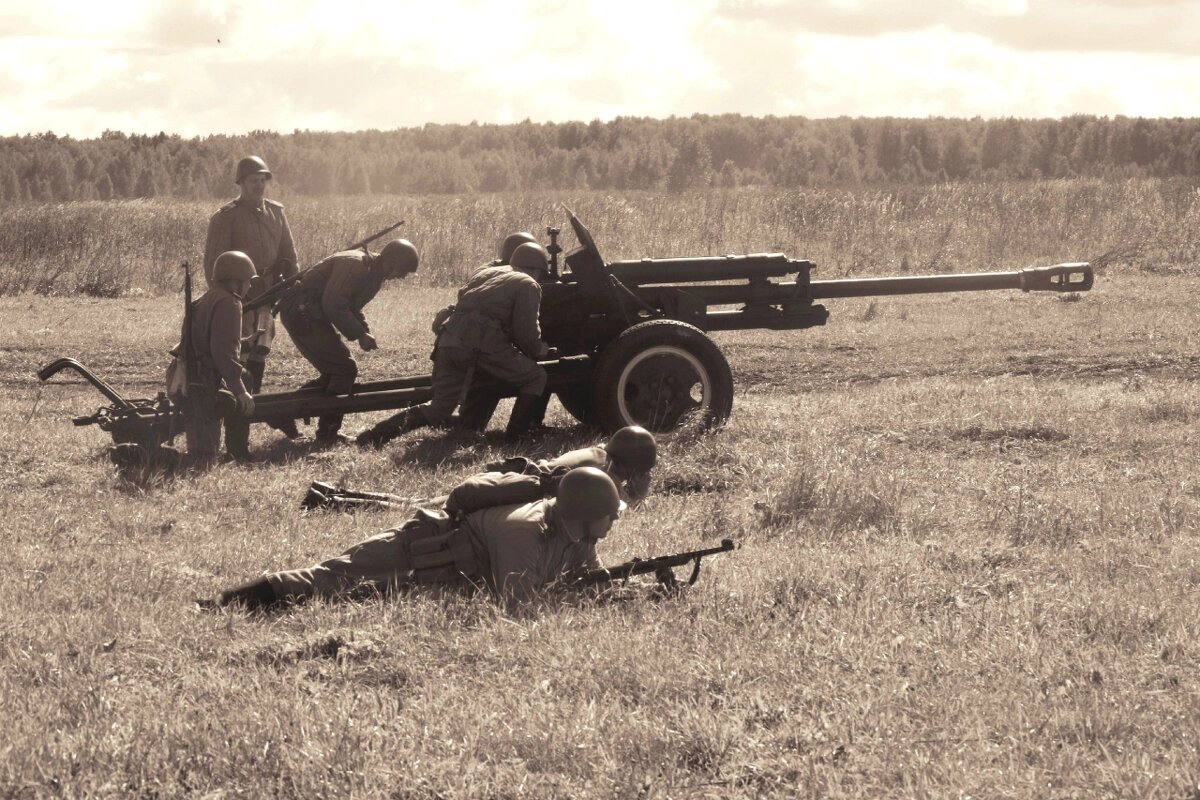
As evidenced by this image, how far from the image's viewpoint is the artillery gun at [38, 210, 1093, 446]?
11.0 metres

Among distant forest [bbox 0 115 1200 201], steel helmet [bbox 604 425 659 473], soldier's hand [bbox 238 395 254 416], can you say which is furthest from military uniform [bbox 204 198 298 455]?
distant forest [bbox 0 115 1200 201]

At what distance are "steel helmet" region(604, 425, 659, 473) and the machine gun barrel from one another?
18.5 feet

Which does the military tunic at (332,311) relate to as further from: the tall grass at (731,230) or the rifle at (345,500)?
the tall grass at (731,230)

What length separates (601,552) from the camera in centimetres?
785

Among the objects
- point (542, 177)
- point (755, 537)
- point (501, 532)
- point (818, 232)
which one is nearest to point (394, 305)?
point (818, 232)

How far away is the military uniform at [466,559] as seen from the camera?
670 cm

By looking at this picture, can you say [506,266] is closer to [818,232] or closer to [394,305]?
[394,305]

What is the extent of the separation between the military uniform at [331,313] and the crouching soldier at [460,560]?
4.43 m

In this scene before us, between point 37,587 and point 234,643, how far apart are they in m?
1.45

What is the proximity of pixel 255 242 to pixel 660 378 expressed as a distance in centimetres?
336

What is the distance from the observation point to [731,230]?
26359mm

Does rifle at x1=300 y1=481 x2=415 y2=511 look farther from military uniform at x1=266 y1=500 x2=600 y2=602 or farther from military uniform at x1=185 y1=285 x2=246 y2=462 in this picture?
military uniform at x1=266 y1=500 x2=600 y2=602

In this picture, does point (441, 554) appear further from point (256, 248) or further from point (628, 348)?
point (256, 248)

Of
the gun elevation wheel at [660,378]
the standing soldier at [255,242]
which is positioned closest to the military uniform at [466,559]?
the gun elevation wheel at [660,378]
